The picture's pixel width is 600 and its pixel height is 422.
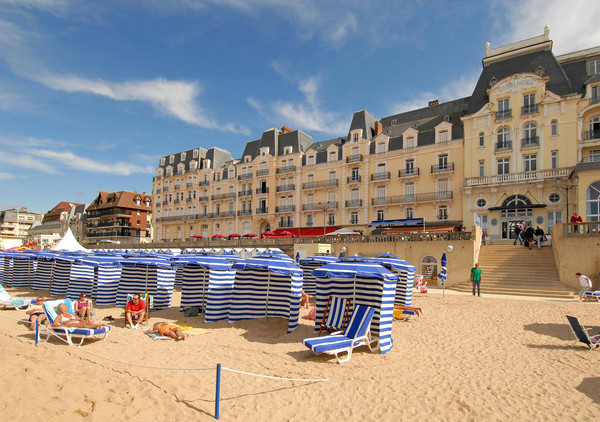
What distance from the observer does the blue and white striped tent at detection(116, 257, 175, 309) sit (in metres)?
13.1

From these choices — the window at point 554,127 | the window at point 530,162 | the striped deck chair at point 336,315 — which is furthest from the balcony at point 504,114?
the striped deck chair at point 336,315

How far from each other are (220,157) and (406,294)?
138 feet

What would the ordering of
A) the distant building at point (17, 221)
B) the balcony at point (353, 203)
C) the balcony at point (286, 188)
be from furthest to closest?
the distant building at point (17, 221), the balcony at point (286, 188), the balcony at point (353, 203)

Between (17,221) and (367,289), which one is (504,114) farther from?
(17,221)

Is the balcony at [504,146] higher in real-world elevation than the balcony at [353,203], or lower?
higher

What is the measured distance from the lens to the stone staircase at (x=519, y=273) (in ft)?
56.6

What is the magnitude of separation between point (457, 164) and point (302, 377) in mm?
27983

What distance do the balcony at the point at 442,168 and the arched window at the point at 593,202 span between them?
10.3 meters

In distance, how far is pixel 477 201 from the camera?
28.8 metres

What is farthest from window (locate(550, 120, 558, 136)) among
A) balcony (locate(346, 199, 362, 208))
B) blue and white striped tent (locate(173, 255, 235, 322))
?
blue and white striped tent (locate(173, 255, 235, 322))

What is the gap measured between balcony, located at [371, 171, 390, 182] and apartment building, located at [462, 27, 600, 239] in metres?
6.87

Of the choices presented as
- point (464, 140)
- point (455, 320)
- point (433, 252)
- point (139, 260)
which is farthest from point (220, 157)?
point (455, 320)

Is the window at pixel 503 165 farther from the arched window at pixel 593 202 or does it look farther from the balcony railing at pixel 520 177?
the arched window at pixel 593 202

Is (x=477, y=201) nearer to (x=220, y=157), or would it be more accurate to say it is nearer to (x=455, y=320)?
(x=455, y=320)
